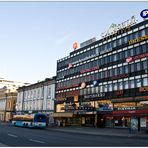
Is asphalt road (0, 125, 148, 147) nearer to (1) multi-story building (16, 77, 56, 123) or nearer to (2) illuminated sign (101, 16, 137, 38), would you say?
(2) illuminated sign (101, 16, 137, 38)

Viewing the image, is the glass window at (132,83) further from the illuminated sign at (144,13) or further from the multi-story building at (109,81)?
the illuminated sign at (144,13)

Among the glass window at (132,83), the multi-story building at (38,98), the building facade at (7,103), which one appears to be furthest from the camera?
the building facade at (7,103)

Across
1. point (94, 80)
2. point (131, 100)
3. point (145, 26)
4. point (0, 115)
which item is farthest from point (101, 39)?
point (0, 115)

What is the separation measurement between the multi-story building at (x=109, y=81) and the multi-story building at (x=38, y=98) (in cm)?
428

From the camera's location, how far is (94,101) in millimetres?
60938

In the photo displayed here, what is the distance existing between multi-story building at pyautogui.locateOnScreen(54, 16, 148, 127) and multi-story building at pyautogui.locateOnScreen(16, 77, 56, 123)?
428cm

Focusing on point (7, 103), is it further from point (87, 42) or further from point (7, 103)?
point (87, 42)

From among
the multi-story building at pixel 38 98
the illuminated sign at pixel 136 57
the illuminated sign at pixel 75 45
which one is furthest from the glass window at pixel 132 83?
the multi-story building at pixel 38 98

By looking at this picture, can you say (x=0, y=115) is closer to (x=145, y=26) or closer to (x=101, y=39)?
(x=101, y=39)

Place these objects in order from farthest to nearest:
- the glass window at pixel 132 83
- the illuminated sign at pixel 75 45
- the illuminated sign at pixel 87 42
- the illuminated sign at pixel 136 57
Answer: the illuminated sign at pixel 75 45
the illuminated sign at pixel 87 42
the glass window at pixel 132 83
the illuminated sign at pixel 136 57

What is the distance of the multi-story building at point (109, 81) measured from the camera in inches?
1965

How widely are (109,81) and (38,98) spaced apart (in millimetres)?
33986

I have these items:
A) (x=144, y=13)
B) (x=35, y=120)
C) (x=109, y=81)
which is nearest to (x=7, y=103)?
(x=35, y=120)

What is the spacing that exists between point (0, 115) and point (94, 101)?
2712 inches
